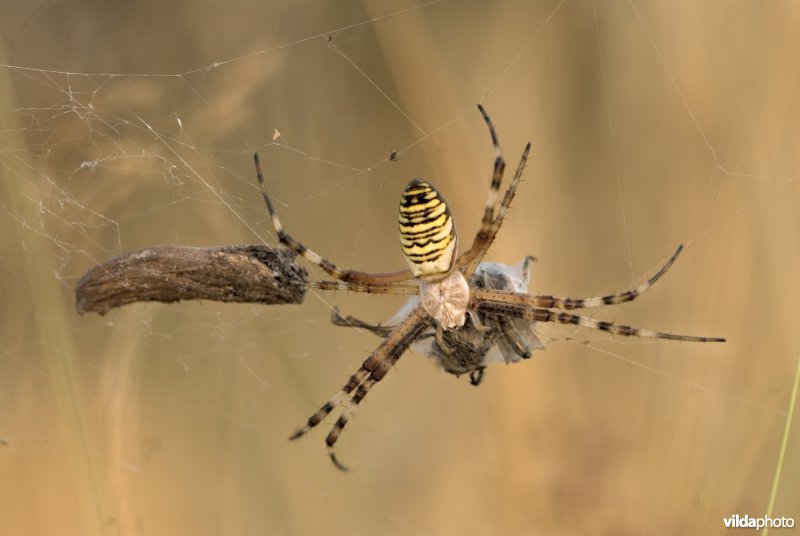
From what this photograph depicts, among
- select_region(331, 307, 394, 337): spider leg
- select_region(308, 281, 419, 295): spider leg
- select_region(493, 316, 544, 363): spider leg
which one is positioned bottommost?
select_region(493, 316, 544, 363): spider leg

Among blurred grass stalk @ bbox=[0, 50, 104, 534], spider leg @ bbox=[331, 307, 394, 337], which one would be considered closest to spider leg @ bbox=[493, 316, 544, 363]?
spider leg @ bbox=[331, 307, 394, 337]

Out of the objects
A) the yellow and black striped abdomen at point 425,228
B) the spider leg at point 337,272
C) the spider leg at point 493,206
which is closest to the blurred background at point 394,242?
the spider leg at point 337,272

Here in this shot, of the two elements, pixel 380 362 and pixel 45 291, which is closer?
pixel 45 291

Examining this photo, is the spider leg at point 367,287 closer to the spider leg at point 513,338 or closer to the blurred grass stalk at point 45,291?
the spider leg at point 513,338

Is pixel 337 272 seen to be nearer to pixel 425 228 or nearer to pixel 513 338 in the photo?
pixel 425 228

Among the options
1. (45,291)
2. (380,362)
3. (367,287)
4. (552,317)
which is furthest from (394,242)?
(45,291)

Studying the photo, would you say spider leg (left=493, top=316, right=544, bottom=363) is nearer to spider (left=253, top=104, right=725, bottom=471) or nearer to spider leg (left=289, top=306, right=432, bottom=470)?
spider (left=253, top=104, right=725, bottom=471)

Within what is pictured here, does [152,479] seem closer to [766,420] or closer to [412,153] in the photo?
[412,153]

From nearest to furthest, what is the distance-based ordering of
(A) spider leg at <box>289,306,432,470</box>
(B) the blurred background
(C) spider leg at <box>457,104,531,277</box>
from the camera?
(C) spider leg at <box>457,104,531,277</box>, (B) the blurred background, (A) spider leg at <box>289,306,432,470</box>
